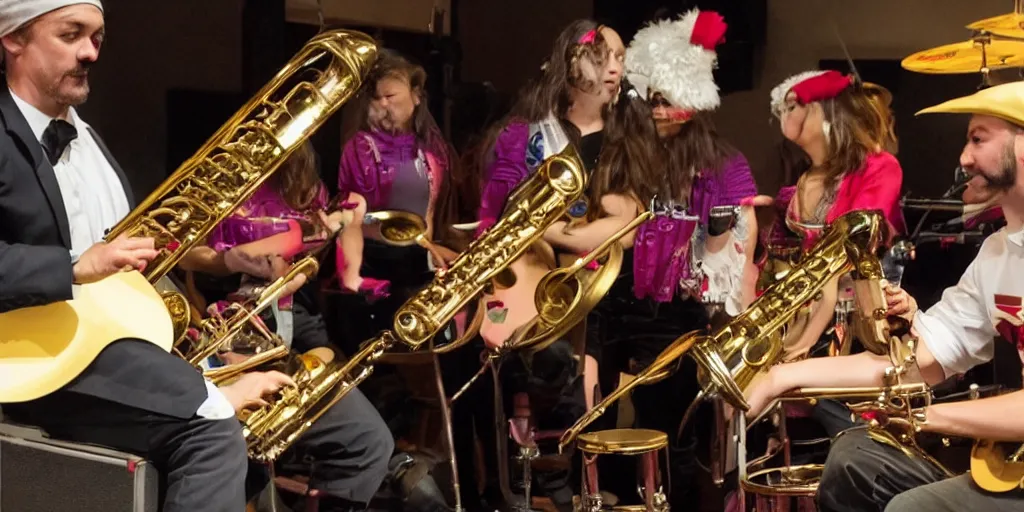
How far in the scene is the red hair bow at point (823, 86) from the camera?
4.07 m

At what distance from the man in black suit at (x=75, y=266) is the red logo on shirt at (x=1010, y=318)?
2.02 m

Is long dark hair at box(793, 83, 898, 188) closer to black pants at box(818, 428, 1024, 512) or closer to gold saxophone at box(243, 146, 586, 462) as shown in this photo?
gold saxophone at box(243, 146, 586, 462)

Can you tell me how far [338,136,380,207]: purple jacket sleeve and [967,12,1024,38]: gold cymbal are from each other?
Answer: 2.09m

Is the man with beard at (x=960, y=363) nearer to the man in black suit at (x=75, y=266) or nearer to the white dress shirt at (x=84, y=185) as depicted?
the man in black suit at (x=75, y=266)

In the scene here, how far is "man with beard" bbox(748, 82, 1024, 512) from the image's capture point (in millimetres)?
2883

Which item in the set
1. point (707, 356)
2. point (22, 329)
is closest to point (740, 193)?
point (707, 356)

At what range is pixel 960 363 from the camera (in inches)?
128

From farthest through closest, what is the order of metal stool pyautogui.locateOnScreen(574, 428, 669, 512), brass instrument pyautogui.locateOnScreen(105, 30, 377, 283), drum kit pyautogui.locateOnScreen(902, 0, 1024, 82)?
metal stool pyautogui.locateOnScreen(574, 428, 669, 512), drum kit pyautogui.locateOnScreen(902, 0, 1024, 82), brass instrument pyautogui.locateOnScreen(105, 30, 377, 283)

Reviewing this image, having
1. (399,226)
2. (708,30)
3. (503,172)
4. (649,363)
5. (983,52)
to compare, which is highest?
(708,30)

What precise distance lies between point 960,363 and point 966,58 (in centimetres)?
113

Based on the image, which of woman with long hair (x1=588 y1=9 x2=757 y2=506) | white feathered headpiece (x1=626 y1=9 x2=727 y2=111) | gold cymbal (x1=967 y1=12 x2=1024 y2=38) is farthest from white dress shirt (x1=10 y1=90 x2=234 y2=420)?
gold cymbal (x1=967 y1=12 x2=1024 y2=38)

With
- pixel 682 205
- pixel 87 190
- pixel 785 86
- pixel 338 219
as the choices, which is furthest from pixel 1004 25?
pixel 87 190

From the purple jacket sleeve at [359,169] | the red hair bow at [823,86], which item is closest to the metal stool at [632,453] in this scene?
the purple jacket sleeve at [359,169]

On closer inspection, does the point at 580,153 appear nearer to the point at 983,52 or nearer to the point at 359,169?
the point at 359,169
